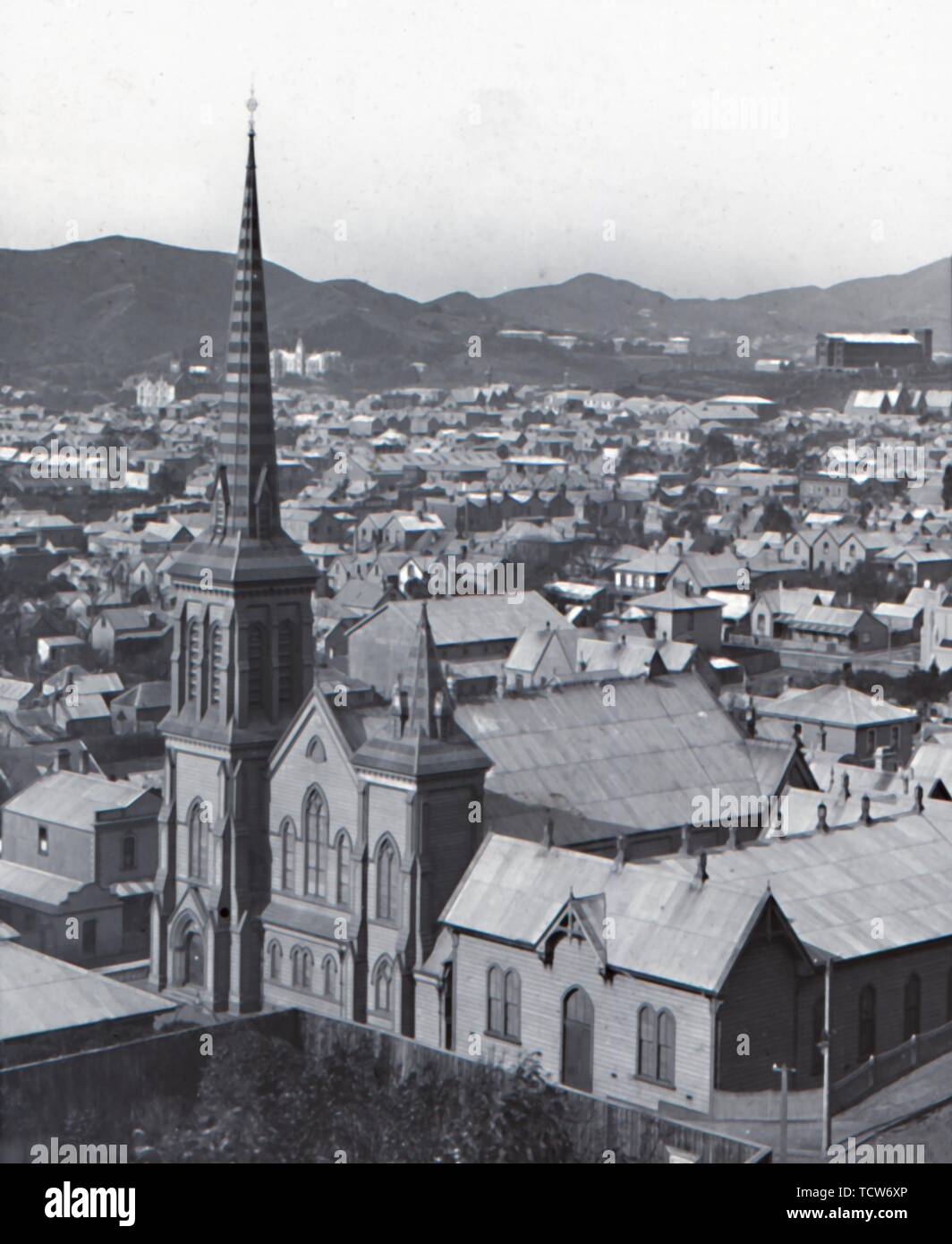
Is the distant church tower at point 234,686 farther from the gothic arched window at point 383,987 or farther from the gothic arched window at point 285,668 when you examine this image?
the gothic arched window at point 383,987

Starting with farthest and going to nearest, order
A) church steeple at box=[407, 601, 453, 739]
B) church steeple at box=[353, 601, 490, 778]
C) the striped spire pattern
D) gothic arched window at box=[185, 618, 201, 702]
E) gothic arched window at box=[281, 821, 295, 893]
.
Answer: gothic arched window at box=[185, 618, 201, 702] → the striped spire pattern → gothic arched window at box=[281, 821, 295, 893] → church steeple at box=[407, 601, 453, 739] → church steeple at box=[353, 601, 490, 778]

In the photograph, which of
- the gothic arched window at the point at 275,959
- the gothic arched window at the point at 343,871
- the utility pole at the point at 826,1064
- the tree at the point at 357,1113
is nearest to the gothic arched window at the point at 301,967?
the gothic arched window at the point at 275,959

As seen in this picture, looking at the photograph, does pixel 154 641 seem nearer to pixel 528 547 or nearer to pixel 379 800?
pixel 528 547

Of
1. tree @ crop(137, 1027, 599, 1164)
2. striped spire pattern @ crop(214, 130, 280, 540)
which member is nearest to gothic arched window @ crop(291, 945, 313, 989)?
tree @ crop(137, 1027, 599, 1164)

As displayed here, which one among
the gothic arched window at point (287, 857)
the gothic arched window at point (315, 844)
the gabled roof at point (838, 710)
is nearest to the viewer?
the gothic arched window at point (315, 844)

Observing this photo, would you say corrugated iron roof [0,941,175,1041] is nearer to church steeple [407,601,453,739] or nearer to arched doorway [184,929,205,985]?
arched doorway [184,929,205,985]
